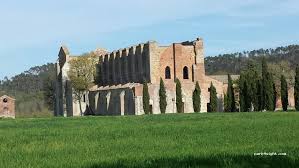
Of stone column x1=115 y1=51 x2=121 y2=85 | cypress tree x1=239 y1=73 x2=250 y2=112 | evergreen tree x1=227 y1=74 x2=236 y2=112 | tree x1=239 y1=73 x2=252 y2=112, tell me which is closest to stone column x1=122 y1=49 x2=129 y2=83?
stone column x1=115 y1=51 x2=121 y2=85

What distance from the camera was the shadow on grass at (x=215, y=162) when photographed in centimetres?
1237

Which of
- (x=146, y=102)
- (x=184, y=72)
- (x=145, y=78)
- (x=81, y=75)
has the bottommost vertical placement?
(x=146, y=102)

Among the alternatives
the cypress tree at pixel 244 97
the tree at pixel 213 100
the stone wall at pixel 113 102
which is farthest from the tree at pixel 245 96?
the stone wall at pixel 113 102

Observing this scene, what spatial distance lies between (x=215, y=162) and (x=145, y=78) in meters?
65.5

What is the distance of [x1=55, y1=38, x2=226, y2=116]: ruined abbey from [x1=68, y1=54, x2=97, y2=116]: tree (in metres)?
A: 1.20

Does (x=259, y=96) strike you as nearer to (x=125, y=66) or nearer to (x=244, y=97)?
(x=244, y=97)

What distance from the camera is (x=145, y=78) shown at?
78.4 meters

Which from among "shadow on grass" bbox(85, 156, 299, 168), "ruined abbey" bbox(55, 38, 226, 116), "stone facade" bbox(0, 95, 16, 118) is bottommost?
"stone facade" bbox(0, 95, 16, 118)

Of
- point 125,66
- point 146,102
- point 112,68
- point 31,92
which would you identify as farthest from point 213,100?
point 31,92

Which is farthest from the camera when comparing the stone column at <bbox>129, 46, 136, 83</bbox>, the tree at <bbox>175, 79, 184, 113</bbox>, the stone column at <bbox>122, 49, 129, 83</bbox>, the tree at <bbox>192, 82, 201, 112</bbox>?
the stone column at <bbox>122, 49, 129, 83</bbox>

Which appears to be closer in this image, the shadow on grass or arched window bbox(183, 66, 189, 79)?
the shadow on grass

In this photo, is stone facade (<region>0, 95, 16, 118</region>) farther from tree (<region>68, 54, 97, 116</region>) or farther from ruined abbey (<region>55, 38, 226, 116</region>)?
tree (<region>68, 54, 97, 116</region>)

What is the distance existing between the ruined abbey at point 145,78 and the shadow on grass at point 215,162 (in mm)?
57343

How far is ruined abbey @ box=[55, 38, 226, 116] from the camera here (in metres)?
72.5
